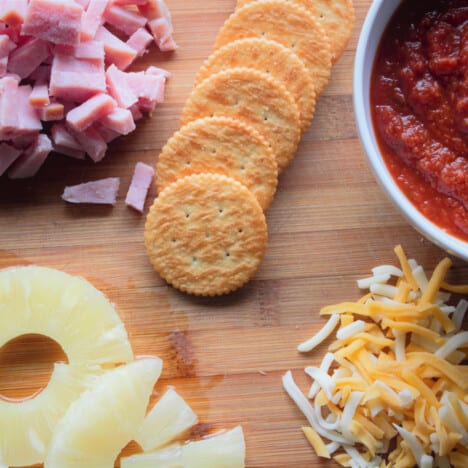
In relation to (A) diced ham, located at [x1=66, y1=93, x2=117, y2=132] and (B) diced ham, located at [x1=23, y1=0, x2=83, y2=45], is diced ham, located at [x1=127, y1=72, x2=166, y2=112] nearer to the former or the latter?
(A) diced ham, located at [x1=66, y1=93, x2=117, y2=132]

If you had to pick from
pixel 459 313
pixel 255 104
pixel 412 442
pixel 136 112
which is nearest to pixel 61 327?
pixel 136 112

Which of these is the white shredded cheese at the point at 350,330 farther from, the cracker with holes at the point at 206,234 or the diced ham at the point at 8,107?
the diced ham at the point at 8,107

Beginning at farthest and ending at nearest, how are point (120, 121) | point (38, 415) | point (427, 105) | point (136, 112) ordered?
point (136, 112), point (120, 121), point (38, 415), point (427, 105)

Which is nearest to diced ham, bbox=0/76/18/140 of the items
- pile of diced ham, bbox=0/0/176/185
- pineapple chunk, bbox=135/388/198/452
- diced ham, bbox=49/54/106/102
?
pile of diced ham, bbox=0/0/176/185

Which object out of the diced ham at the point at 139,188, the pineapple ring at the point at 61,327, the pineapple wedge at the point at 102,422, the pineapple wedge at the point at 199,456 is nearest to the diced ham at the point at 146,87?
the diced ham at the point at 139,188

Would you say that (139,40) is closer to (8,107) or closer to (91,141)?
(91,141)

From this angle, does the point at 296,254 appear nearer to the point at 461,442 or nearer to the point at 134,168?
the point at 134,168
